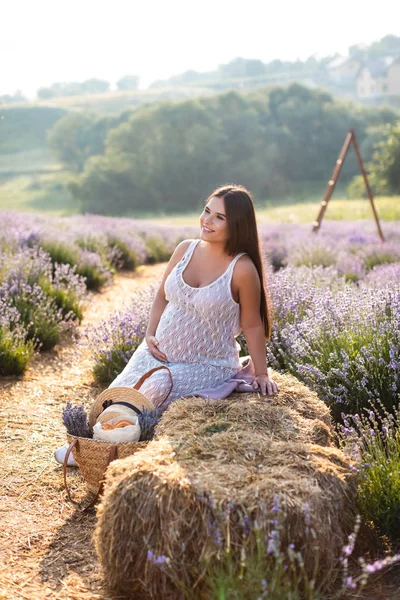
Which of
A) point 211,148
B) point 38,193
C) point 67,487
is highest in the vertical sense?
point 67,487

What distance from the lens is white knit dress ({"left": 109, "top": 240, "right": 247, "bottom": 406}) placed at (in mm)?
3545

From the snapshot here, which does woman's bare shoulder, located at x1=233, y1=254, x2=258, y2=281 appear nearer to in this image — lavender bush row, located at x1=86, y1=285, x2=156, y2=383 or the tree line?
lavender bush row, located at x1=86, y1=285, x2=156, y2=383

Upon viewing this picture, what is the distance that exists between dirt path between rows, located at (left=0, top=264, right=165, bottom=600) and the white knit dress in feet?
2.26

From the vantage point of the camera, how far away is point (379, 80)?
71.9 metres

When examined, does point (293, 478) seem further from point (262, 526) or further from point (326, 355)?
point (326, 355)

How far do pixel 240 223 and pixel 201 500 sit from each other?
1679mm

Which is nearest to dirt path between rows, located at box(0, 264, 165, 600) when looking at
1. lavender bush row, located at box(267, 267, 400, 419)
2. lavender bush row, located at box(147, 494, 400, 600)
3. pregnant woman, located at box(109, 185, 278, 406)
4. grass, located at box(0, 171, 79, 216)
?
lavender bush row, located at box(147, 494, 400, 600)

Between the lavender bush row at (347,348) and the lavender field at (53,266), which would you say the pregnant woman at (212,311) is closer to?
the lavender bush row at (347,348)

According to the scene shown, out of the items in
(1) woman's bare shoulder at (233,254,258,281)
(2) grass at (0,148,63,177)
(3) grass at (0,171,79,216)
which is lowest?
(3) grass at (0,171,79,216)

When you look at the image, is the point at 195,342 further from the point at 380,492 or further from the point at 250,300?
the point at 380,492

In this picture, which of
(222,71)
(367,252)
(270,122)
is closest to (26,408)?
(367,252)

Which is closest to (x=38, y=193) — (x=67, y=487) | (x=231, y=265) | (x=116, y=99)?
(x=116, y=99)

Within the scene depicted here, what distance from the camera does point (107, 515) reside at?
2.31 metres

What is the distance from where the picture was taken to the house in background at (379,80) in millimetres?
68375
